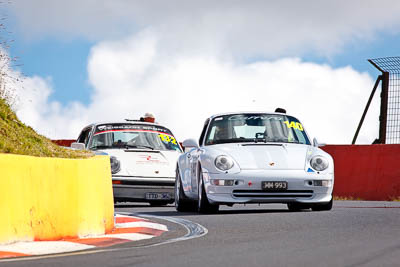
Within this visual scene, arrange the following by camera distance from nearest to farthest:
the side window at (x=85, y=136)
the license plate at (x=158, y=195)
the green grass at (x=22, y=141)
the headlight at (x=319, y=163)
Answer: the green grass at (x=22, y=141), the headlight at (x=319, y=163), the license plate at (x=158, y=195), the side window at (x=85, y=136)

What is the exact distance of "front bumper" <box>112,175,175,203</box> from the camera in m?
15.2

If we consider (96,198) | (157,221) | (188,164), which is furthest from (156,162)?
(96,198)

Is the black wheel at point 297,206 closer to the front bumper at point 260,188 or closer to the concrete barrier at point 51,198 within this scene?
the front bumper at point 260,188

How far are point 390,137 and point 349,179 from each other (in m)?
1.43

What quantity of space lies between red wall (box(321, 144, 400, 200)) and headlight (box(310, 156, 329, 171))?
667cm

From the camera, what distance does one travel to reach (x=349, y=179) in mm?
19344

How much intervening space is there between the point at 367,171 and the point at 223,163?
7.62 metres

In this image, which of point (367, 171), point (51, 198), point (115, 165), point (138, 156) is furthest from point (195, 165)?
point (367, 171)

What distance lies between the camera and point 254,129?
13336 millimetres

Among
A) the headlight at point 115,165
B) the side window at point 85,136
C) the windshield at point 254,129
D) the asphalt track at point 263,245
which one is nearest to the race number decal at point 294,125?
the windshield at point 254,129

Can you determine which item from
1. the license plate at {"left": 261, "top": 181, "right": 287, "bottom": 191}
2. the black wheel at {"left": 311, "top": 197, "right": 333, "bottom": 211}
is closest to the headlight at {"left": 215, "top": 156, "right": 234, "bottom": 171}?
the license plate at {"left": 261, "top": 181, "right": 287, "bottom": 191}

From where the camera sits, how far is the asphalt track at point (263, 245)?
21.6 ft

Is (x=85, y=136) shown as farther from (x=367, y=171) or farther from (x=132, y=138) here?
(x=367, y=171)

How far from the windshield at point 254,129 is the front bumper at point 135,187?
221 cm
